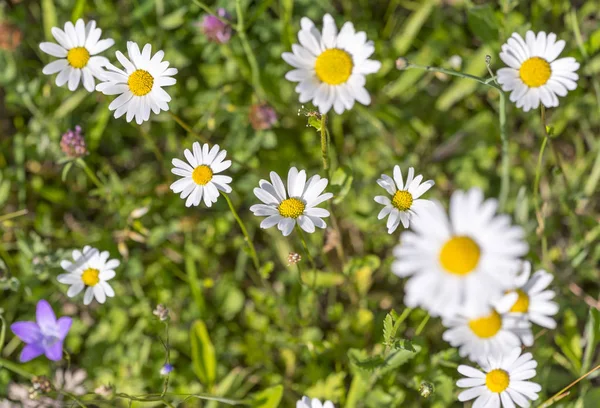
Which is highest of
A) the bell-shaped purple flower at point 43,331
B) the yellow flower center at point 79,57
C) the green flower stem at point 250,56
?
the green flower stem at point 250,56

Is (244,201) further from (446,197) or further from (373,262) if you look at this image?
(446,197)

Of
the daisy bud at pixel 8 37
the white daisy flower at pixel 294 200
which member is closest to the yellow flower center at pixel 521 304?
the white daisy flower at pixel 294 200

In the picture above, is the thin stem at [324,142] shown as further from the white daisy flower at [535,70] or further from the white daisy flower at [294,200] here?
the white daisy flower at [535,70]

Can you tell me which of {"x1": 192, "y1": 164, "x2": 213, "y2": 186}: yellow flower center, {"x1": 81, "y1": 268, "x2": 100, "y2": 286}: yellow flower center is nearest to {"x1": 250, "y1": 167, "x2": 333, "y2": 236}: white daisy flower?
{"x1": 192, "y1": 164, "x2": 213, "y2": 186}: yellow flower center

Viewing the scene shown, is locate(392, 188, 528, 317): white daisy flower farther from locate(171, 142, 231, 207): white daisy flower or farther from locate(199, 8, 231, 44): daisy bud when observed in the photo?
locate(199, 8, 231, 44): daisy bud

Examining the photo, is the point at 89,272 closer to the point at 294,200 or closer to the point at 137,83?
the point at 137,83

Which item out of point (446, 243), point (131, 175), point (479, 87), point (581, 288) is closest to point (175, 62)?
point (131, 175)
